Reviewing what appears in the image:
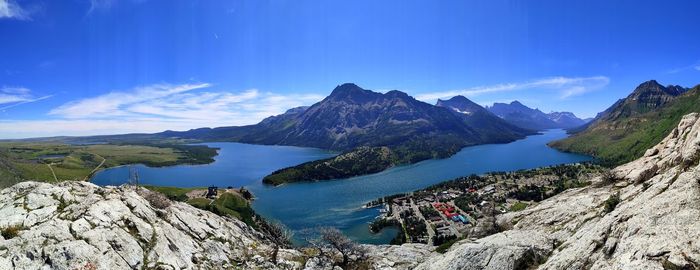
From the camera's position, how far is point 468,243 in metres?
35.6

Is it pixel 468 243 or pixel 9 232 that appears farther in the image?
pixel 468 243

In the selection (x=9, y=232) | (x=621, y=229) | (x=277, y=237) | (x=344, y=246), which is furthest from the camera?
(x=277, y=237)

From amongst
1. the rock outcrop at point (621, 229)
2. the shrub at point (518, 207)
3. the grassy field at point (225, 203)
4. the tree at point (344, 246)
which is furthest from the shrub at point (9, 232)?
the grassy field at point (225, 203)

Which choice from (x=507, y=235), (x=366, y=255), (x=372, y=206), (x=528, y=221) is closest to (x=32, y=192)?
(x=366, y=255)

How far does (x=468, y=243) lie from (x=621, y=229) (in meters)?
16.1

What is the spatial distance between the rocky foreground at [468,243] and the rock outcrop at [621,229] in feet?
0.24

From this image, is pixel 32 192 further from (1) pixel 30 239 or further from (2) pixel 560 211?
(2) pixel 560 211

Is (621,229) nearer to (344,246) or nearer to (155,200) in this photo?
(344,246)

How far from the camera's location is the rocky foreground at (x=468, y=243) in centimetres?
1917

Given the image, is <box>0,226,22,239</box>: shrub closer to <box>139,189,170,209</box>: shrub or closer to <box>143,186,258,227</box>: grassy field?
<box>139,189,170,209</box>: shrub

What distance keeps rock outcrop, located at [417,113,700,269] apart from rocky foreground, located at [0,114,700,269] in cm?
7

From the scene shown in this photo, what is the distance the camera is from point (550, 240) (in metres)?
28.2

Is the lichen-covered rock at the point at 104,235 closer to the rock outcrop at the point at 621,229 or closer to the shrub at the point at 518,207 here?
the rock outcrop at the point at 621,229

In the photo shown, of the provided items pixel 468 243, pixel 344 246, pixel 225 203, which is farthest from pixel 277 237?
pixel 225 203
